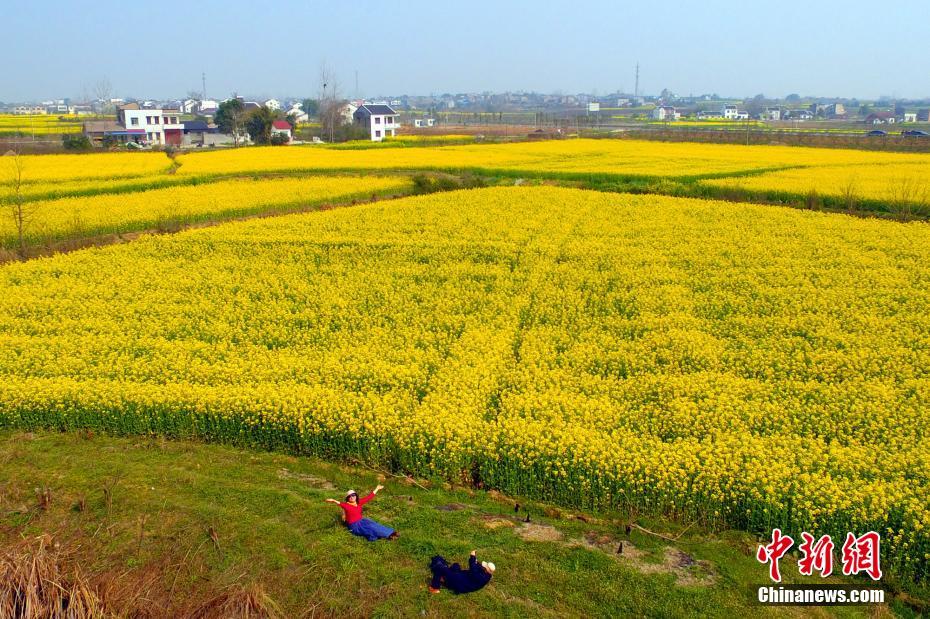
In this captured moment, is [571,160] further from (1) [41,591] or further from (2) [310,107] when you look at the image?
(2) [310,107]

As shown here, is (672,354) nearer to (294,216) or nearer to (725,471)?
(725,471)

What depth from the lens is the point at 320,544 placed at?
26.9ft

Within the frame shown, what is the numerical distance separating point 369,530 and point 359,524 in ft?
0.51

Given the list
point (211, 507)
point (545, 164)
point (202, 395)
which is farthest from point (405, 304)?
point (545, 164)

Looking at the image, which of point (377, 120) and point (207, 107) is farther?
point (207, 107)

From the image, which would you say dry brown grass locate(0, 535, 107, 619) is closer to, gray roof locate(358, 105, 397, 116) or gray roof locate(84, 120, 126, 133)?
gray roof locate(84, 120, 126, 133)

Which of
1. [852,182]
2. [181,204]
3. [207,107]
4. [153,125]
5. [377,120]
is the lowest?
[181,204]

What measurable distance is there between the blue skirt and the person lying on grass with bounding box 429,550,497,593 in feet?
3.41

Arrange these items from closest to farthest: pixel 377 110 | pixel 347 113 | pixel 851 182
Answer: pixel 851 182 < pixel 377 110 < pixel 347 113

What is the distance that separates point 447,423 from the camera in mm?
10375

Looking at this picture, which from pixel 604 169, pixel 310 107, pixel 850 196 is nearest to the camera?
pixel 850 196

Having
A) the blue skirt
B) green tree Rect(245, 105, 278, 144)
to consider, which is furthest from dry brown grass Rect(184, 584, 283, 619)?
green tree Rect(245, 105, 278, 144)

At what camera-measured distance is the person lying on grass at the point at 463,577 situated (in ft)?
24.0

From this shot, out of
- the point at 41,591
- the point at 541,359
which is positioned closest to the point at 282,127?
the point at 541,359
